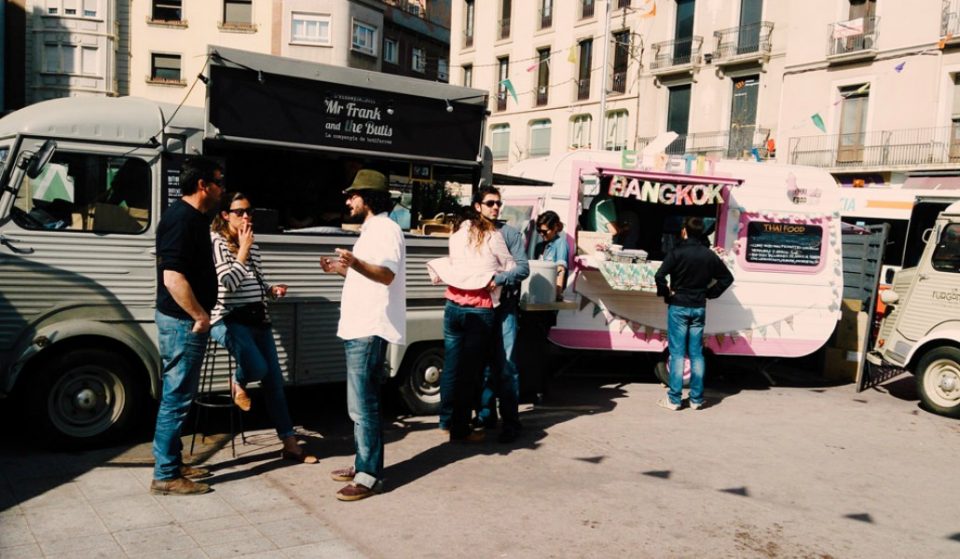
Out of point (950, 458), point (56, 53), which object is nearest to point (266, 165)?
point (950, 458)

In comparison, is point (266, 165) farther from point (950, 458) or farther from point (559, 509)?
point (950, 458)

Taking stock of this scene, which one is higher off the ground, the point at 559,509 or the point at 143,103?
the point at 143,103

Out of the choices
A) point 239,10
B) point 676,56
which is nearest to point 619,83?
point 676,56

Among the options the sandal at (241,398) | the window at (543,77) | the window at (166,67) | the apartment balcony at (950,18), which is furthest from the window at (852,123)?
the sandal at (241,398)

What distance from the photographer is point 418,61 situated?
142 feet

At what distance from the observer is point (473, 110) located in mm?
7281

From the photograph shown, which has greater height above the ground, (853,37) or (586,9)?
(586,9)

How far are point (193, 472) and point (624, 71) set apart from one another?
32343 mm

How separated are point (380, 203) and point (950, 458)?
5314mm

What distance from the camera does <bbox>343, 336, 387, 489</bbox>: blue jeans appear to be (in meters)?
4.86

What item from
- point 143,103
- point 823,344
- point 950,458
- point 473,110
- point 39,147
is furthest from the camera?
point 823,344

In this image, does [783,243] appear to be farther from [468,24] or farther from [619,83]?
[468,24]

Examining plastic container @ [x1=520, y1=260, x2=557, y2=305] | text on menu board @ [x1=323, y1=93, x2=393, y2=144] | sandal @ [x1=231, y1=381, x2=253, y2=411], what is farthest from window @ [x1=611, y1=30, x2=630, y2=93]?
sandal @ [x1=231, y1=381, x2=253, y2=411]

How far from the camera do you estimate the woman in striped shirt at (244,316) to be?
5.44 meters
